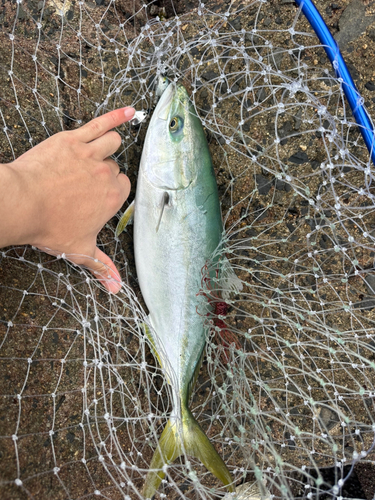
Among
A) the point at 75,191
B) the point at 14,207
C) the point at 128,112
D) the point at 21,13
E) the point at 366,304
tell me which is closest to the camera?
the point at 14,207

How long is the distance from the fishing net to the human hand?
0.13m

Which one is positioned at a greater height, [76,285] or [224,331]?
[76,285]

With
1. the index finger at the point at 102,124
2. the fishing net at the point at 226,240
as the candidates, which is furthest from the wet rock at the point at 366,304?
the index finger at the point at 102,124

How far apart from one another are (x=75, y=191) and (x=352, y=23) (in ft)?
5.44

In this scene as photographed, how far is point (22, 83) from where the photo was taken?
171 cm

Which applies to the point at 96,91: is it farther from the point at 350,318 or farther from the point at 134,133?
the point at 350,318

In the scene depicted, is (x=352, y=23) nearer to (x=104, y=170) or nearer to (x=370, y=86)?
(x=370, y=86)

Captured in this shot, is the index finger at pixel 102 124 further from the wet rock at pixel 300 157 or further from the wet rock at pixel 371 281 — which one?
the wet rock at pixel 371 281

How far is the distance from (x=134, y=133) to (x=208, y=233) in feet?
2.22

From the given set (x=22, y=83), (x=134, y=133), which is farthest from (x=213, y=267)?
(x=22, y=83)

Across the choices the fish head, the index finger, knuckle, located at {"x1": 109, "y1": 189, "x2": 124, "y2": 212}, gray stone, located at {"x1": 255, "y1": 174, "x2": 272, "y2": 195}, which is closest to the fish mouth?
the fish head

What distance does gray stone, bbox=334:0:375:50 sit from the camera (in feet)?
6.07

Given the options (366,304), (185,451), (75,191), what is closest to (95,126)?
(75,191)

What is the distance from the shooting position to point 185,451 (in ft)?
5.34
